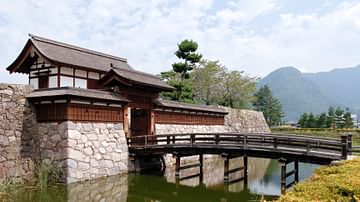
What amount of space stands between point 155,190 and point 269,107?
5912 centimetres

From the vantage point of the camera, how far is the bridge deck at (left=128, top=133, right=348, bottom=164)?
12867mm

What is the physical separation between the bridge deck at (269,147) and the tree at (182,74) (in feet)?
43.8

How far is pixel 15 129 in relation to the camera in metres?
14.8

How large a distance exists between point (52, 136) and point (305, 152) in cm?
975

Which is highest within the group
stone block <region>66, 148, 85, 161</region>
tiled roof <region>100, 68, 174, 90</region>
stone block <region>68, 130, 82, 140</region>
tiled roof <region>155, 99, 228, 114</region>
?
tiled roof <region>100, 68, 174, 90</region>

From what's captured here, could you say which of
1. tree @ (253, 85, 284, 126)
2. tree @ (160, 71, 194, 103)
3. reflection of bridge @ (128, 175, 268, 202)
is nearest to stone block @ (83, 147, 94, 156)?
reflection of bridge @ (128, 175, 268, 202)

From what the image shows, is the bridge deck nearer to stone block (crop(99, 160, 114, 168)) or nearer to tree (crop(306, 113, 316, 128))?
stone block (crop(99, 160, 114, 168))

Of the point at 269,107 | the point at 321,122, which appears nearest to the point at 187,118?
the point at 321,122

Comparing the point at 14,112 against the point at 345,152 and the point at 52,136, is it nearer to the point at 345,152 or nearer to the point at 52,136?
the point at 52,136

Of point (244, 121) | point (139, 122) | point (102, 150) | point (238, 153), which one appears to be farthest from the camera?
point (244, 121)

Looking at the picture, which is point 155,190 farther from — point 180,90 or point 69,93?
point 180,90

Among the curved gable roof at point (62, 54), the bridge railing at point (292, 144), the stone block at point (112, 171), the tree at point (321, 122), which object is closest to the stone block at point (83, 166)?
the stone block at point (112, 171)

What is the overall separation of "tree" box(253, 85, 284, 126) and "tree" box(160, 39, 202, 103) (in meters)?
37.6

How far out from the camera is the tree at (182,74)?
31.0 metres
